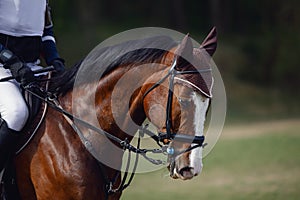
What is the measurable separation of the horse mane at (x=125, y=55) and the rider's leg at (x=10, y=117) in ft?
1.06

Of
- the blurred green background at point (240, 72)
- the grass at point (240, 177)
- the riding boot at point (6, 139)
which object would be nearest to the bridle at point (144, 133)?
the riding boot at point (6, 139)

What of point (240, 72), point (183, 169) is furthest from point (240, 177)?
point (240, 72)

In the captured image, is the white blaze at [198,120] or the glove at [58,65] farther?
the glove at [58,65]

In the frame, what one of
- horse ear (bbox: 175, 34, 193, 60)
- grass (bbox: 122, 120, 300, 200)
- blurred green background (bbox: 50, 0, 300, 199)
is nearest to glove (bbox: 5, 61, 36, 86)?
horse ear (bbox: 175, 34, 193, 60)

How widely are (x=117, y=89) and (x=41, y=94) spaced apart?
587 millimetres

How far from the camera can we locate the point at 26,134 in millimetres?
5242

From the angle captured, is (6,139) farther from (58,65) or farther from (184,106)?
(184,106)

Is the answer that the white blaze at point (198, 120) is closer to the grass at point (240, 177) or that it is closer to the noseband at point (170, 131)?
the noseband at point (170, 131)

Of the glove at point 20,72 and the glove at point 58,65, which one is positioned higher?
the glove at point 58,65

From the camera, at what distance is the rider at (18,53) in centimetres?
509

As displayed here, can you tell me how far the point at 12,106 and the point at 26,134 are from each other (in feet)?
0.87

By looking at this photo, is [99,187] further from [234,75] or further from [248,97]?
[234,75]

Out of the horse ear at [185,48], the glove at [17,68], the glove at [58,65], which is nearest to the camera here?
the horse ear at [185,48]

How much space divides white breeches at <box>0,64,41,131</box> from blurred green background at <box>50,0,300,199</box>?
598cm
